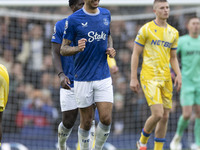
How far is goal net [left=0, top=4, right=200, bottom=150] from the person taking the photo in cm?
1126

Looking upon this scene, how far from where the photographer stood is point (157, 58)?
7055 mm

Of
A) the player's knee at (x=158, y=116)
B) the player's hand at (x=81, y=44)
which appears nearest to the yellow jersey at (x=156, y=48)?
the player's knee at (x=158, y=116)

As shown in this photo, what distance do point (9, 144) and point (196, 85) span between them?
4207mm

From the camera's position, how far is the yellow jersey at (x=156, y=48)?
7.05 meters

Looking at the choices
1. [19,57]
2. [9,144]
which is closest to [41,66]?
[19,57]

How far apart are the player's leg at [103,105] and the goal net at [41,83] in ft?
16.4

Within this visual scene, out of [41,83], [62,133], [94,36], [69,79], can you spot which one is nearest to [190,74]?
[69,79]

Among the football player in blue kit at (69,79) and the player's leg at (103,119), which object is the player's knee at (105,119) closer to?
the player's leg at (103,119)

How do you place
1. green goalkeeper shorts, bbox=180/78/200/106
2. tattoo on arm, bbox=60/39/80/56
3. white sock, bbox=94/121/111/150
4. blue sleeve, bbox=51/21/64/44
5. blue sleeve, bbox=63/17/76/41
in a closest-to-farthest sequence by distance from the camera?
tattoo on arm, bbox=60/39/80/56 < blue sleeve, bbox=63/17/76/41 < white sock, bbox=94/121/111/150 < blue sleeve, bbox=51/21/64/44 < green goalkeeper shorts, bbox=180/78/200/106

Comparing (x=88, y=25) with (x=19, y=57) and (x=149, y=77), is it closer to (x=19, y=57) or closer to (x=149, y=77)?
(x=149, y=77)

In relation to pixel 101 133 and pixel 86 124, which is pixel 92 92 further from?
pixel 101 133

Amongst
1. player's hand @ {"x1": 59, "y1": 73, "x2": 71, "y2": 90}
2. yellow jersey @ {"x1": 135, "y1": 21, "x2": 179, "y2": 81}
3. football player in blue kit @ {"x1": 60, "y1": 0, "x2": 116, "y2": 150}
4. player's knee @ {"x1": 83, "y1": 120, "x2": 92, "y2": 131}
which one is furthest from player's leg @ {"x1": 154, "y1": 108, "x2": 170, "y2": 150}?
player's hand @ {"x1": 59, "y1": 73, "x2": 71, "y2": 90}

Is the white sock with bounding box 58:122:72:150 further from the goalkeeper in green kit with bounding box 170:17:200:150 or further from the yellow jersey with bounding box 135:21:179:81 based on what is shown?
the goalkeeper in green kit with bounding box 170:17:200:150

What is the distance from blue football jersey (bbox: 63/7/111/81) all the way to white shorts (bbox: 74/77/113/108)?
65 millimetres
